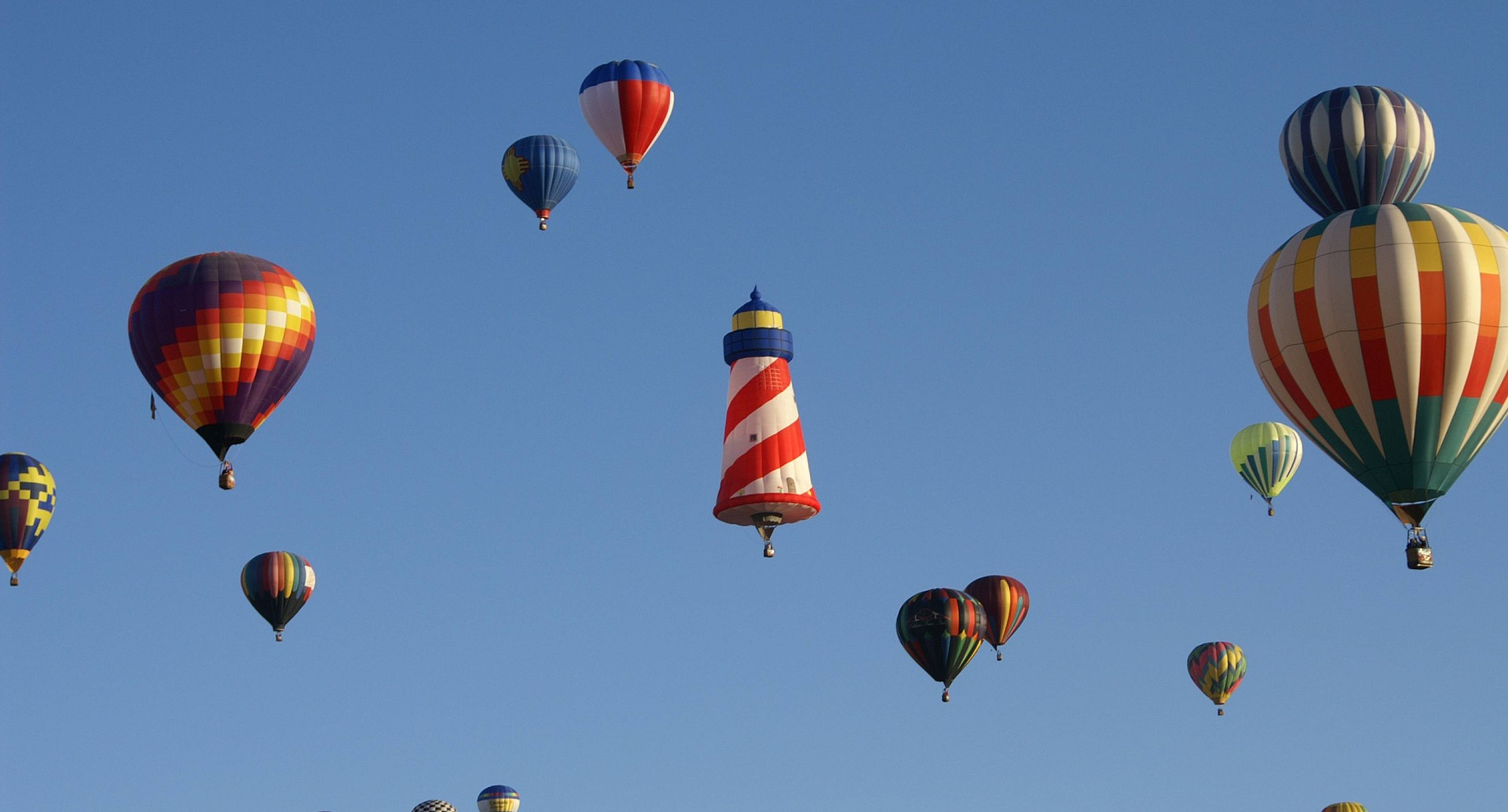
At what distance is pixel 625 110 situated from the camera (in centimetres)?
5759

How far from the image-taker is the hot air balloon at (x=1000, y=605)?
58719mm

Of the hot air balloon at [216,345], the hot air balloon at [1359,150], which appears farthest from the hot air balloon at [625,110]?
the hot air balloon at [1359,150]

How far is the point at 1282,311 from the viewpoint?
43688mm

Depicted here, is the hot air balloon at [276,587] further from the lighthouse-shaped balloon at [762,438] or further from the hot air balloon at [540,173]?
the lighthouse-shaped balloon at [762,438]

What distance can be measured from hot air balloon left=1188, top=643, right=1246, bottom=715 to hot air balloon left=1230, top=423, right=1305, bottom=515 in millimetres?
3703

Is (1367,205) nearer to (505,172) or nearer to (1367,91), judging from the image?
(1367,91)

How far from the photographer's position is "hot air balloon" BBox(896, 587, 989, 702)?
183ft

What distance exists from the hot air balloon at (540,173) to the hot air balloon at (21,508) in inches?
473

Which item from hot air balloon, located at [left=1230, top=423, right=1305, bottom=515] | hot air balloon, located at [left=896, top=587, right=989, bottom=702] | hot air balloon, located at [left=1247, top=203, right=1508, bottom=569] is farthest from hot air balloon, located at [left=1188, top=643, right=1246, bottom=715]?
hot air balloon, located at [left=1247, top=203, right=1508, bottom=569]

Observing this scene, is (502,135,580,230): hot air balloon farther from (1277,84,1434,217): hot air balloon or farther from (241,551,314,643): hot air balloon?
(1277,84,1434,217): hot air balloon

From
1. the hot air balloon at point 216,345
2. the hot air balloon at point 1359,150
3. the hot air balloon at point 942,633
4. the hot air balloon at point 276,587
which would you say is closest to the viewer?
the hot air balloon at point 216,345

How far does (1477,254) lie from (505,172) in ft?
88.0

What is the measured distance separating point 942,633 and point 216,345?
15507 mm

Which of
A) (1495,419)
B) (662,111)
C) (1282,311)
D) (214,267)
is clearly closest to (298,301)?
(214,267)
